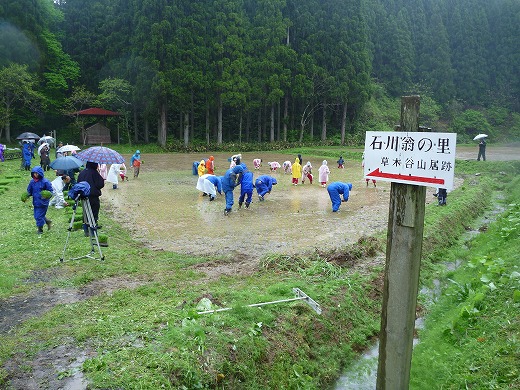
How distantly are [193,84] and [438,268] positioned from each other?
27657 mm

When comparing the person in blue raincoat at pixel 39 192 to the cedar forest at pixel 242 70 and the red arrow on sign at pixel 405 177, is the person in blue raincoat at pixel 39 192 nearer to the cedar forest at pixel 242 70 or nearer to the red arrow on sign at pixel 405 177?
the red arrow on sign at pixel 405 177

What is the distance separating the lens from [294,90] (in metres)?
37.8

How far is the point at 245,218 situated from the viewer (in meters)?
12.4

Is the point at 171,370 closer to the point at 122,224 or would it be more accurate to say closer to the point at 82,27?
the point at 122,224

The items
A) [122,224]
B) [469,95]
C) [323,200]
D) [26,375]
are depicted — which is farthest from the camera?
[469,95]

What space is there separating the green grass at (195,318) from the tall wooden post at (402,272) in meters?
1.49

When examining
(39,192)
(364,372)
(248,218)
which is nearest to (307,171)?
(248,218)

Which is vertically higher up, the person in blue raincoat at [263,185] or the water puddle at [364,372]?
the person in blue raincoat at [263,185]

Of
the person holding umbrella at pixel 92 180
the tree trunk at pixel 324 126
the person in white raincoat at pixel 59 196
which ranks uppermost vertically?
the tree trunk at pixel 324 126

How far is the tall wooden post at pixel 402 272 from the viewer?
136 inches

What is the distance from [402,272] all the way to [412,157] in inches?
36.1

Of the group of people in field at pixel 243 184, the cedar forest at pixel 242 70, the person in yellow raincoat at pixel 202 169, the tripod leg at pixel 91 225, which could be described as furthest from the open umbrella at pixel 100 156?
the cedar forest at pixel 242 70

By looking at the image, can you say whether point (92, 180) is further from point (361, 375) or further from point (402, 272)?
Result: point (402, 272)

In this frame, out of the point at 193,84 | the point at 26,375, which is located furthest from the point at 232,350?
the point at 193,84
